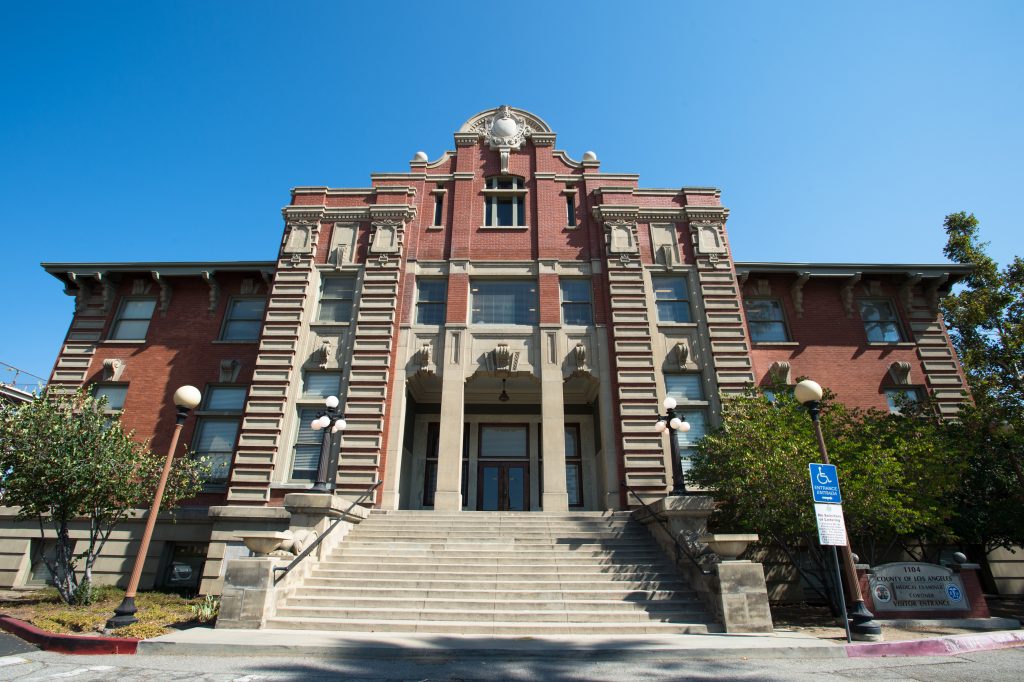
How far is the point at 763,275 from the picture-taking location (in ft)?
70.7

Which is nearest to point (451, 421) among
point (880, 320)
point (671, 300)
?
point (671, 300)

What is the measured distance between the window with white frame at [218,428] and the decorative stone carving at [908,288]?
26.3 meters

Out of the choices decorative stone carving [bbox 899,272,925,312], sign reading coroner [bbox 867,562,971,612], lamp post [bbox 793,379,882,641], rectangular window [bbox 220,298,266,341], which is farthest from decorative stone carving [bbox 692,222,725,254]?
rectangular window [bbox 220,298,266,341]

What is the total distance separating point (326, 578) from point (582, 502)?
1091 cm

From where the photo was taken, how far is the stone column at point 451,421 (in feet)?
55.9

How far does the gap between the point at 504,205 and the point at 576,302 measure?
5.98 meters

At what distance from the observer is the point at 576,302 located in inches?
811

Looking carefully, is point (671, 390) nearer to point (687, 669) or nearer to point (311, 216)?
point (687, 669)

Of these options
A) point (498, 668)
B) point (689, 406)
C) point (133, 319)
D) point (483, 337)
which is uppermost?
point (133, 319)

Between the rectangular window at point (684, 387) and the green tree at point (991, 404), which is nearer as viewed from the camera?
the green tree at point (991, 404)

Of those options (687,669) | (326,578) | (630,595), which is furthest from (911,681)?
(326,578)

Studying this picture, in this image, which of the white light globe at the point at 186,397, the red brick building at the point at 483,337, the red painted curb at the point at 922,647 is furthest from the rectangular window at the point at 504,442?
the red painted curb at the point at 922,647

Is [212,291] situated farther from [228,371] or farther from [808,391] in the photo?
[808,391]

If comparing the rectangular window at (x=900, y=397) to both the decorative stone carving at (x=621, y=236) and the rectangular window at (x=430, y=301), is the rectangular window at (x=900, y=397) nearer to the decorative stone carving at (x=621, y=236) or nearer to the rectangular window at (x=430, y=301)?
the decorative stone carving at (x=621, y=236)
